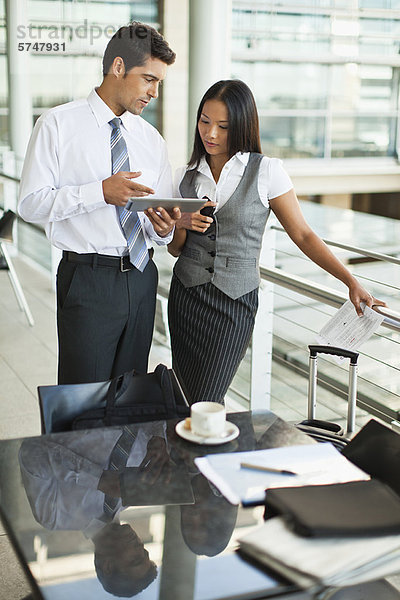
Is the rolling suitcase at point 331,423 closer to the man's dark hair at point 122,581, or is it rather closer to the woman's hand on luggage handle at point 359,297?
the woman's hand on luggage handle at point 359,297

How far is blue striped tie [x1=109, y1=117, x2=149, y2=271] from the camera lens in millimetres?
2375

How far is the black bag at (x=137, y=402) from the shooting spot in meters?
1.86

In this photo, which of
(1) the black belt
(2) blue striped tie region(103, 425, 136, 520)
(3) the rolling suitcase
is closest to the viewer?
(2) blue striped tie region(103, 425, 136, 520)

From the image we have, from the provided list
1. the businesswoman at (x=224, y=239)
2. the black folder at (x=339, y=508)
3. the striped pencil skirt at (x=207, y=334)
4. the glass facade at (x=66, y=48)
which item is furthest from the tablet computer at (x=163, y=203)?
the glass facade at (x=66, y=48)

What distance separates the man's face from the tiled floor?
1404 mm

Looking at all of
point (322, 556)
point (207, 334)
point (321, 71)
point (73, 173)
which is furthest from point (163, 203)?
point (321, 71)

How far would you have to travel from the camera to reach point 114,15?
10.6 meters

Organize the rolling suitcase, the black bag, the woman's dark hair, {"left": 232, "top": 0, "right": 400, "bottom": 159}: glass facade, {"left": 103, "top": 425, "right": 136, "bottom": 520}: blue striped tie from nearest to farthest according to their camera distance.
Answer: {"left": 103, "top": 425, "right": 136, "bottom": 520}: blue striped tie
the black bag
the rolling suitcase
the woman's dark hair
{"left": 232, "top": 0, "right": 400, "bottom": 159}: glass facade

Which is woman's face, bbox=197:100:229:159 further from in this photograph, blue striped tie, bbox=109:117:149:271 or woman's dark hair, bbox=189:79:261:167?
blue striped tie, bbox=109:117:149:271

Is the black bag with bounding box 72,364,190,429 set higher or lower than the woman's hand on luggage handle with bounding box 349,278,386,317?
lower

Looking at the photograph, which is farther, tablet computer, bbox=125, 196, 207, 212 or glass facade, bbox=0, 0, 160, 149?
glass facade, bbox=0, 0, 160, 149

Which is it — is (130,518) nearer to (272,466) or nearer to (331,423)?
(272,466)

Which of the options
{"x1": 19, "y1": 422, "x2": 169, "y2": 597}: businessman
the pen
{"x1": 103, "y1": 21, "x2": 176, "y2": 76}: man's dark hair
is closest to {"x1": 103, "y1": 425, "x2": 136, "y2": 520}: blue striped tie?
{"x1": 19, "y1": 422, "x2": 169, "y2": 597}: businessman

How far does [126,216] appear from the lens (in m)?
2.38
